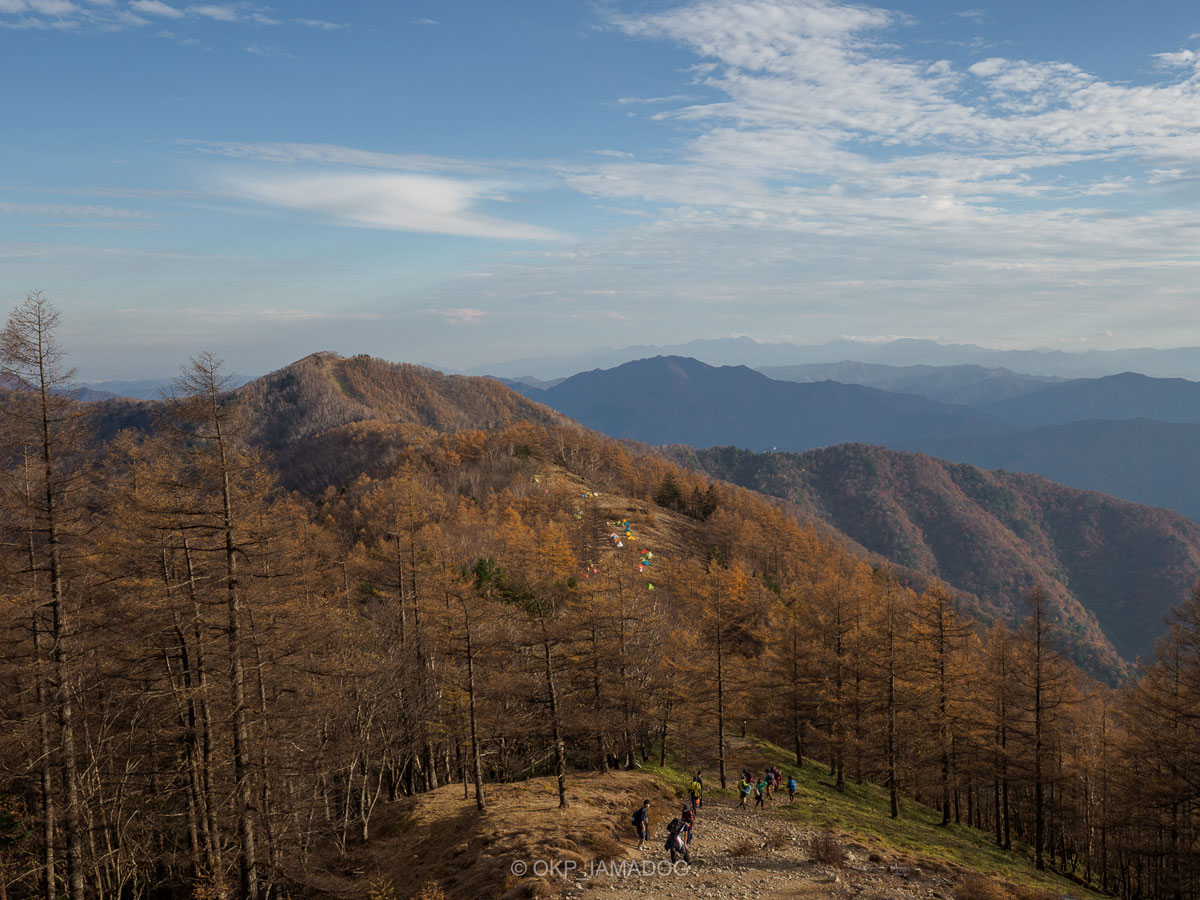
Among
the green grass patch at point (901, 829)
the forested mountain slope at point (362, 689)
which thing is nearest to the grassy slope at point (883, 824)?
the green grass patch at point (901, 829)

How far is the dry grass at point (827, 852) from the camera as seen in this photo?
21016 mm

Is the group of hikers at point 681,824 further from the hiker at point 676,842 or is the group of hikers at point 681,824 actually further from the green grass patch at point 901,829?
the green grass patch at point 901,829

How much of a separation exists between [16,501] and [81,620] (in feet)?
13.9

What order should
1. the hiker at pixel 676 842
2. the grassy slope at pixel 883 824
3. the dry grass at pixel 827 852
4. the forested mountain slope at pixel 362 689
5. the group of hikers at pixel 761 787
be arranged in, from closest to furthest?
the forested mountain slope at pixel 362 689 → the hiker at pixel 676 842 → the dry grass at pixel 827 852 → the grassy slope at pixel 883 824 → the group of hikers at pixel 761 787

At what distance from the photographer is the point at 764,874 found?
19.7m

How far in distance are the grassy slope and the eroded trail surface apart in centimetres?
228

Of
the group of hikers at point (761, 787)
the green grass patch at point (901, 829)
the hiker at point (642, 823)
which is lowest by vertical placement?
the green grass patch at point (901, 829)

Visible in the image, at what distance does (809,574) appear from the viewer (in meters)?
94.9

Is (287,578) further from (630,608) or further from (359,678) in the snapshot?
(630,608)

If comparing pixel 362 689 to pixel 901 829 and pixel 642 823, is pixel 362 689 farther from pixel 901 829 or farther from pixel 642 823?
pixel 901 829

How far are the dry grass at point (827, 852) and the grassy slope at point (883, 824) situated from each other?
331 centimetres

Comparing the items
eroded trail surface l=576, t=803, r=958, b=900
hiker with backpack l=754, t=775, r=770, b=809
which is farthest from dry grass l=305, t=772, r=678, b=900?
hiker with backpack l=754, t=775, r=770, b=809

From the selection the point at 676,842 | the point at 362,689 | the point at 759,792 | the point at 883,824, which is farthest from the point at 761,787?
the point at 362,689

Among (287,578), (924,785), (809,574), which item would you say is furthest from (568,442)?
(287,578)
